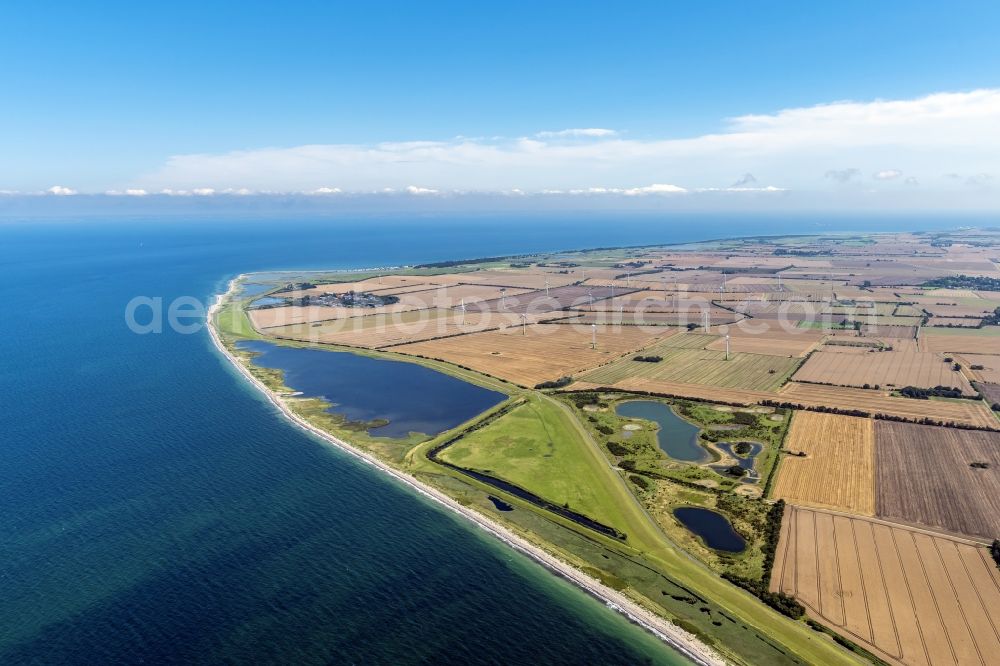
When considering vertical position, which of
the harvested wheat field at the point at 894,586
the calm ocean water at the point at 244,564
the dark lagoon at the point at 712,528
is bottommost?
the calm ocean water at the point at 244,564

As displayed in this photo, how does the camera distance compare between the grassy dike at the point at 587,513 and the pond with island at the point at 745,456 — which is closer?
the grassy dike at the point at 587,513

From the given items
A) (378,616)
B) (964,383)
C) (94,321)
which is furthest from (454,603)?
(94,321)

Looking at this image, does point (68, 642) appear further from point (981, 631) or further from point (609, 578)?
point (981, 631)

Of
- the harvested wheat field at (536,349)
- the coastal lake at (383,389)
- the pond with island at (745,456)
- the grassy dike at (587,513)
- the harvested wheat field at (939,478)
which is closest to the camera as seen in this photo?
the grassy dike at (587,513)

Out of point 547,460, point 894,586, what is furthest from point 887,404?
point 547,460

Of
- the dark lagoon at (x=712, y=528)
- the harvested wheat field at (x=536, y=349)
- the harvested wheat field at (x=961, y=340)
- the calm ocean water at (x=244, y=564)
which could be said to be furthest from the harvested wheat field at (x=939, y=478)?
the harvested wheat field at (x=961, y=340)

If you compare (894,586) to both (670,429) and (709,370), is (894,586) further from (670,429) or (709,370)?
(709,370)

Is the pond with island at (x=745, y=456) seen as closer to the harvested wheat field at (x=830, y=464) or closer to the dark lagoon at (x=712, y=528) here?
the harvested wheat field at (x=830, y=464)
